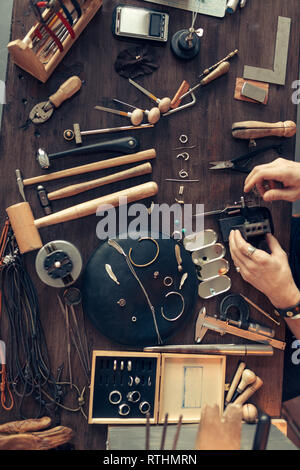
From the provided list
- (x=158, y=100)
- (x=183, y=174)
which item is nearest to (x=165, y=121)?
(x=158, y=100)

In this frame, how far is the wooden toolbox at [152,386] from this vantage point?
1.76 meters

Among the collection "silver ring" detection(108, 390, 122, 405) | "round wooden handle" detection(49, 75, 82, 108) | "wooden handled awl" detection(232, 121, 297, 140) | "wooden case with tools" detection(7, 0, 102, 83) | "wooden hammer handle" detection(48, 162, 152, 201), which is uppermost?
"wooden case with tools" detection(7, 0, 102, 83)

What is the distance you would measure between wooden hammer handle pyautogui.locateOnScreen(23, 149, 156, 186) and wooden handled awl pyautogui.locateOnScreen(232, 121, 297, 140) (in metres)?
0.39

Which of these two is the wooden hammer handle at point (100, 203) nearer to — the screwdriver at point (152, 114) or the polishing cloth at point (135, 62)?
the screwdriver at point (152, 114)

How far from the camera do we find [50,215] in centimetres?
176

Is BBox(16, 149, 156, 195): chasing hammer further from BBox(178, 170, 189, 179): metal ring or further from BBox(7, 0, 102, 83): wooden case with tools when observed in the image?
BBox(7, 0, 102, 83): wooden case with tools

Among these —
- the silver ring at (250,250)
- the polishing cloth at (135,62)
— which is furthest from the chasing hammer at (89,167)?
the silver ring at (250,250)

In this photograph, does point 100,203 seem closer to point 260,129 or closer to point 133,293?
point 133,293

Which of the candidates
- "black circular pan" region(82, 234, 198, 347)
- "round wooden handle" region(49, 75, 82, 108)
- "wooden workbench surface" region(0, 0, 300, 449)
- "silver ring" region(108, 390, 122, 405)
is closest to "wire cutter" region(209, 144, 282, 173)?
"wooden workbench surface" region(0, 0, 300, 449)

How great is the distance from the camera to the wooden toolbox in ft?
5.76

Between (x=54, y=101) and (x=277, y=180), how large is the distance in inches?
38.9

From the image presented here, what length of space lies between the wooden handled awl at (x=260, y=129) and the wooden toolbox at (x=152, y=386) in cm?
98

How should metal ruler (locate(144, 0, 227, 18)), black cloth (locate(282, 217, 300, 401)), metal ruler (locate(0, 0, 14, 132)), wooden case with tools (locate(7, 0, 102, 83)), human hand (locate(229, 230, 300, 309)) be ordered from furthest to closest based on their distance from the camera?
metal ruler (locate(0, 0, 14, 132))
black cloth (locate(282, 217, 300, 401))
metal ruler (locate(144, 0, 227, 18))
human hand (locate(229, 230, 300, 309))
wooden case with tools (locate(7, 0, 102, 83))
